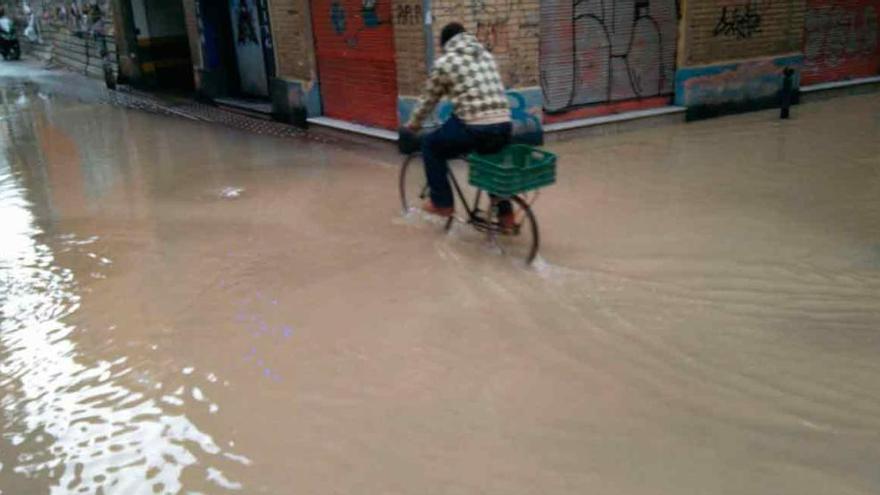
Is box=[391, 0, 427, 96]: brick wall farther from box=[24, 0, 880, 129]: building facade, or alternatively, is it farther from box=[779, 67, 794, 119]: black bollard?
box=[779, 67, 794, 119]: black bollard

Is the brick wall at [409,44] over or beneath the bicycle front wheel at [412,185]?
over

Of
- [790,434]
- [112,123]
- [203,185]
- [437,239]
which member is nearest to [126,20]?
[112,123]

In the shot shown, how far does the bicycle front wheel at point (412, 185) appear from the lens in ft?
22.7

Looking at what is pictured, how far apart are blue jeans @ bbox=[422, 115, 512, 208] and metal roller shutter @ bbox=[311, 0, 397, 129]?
14.1 ft

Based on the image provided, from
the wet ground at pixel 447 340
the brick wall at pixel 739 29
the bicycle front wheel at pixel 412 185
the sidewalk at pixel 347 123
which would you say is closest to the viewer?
the wet ground at pixel 447 340

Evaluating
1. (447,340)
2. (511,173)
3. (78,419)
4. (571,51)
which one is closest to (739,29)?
(571,51)

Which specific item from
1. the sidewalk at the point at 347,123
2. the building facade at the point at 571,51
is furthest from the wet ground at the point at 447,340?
the building facade at the point at 571,51

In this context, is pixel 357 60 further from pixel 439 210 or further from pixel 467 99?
pixel 467 99

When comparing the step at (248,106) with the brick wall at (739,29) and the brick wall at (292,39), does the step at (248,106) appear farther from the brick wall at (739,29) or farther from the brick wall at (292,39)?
the brick wall at (739,29)

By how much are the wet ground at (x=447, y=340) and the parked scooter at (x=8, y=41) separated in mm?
25068

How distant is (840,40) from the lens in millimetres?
13039

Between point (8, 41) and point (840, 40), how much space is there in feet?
96.0

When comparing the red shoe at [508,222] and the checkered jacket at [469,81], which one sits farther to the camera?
the red shoe at [508,222]

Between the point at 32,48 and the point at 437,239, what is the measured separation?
29634 mm
